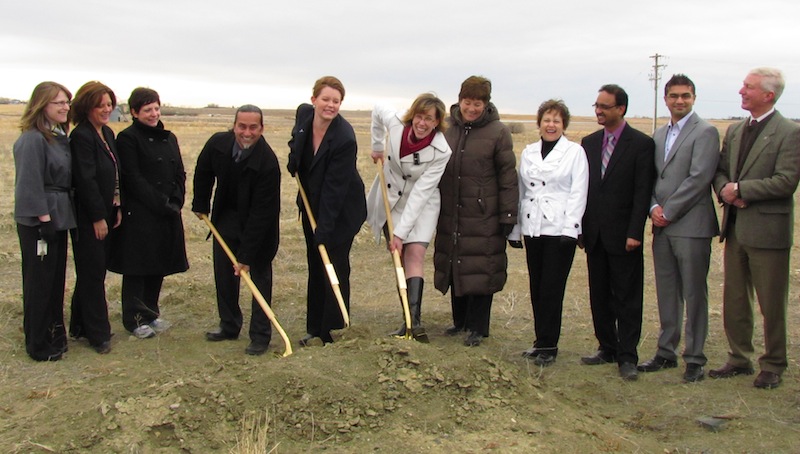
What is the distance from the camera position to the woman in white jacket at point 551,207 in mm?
5109

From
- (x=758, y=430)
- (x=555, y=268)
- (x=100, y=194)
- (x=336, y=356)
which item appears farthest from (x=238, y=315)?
(x=758, y=430)

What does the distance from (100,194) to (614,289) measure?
3.63m

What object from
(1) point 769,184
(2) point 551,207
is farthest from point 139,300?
(1) point 769,184

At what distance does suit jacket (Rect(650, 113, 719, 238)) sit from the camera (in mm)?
4836

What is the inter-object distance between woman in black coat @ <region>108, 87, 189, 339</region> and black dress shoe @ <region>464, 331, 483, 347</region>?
2.30 metres

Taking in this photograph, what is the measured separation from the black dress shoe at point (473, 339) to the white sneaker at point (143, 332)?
246 centimetres

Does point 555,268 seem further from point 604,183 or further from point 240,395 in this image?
point 240,395

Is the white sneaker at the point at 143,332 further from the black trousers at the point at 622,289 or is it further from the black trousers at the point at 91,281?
the black trousers at the point at 622,289

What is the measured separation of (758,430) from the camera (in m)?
4.25

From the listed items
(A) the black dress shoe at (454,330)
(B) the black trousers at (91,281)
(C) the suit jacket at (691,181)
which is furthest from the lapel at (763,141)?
(B) the black trousers at (91,281)

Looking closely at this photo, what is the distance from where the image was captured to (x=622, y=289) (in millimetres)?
5141

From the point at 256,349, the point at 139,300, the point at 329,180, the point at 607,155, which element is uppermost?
the point at 607,155

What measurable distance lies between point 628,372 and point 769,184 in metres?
1.51

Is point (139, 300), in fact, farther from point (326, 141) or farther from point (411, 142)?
point (411, 142)
